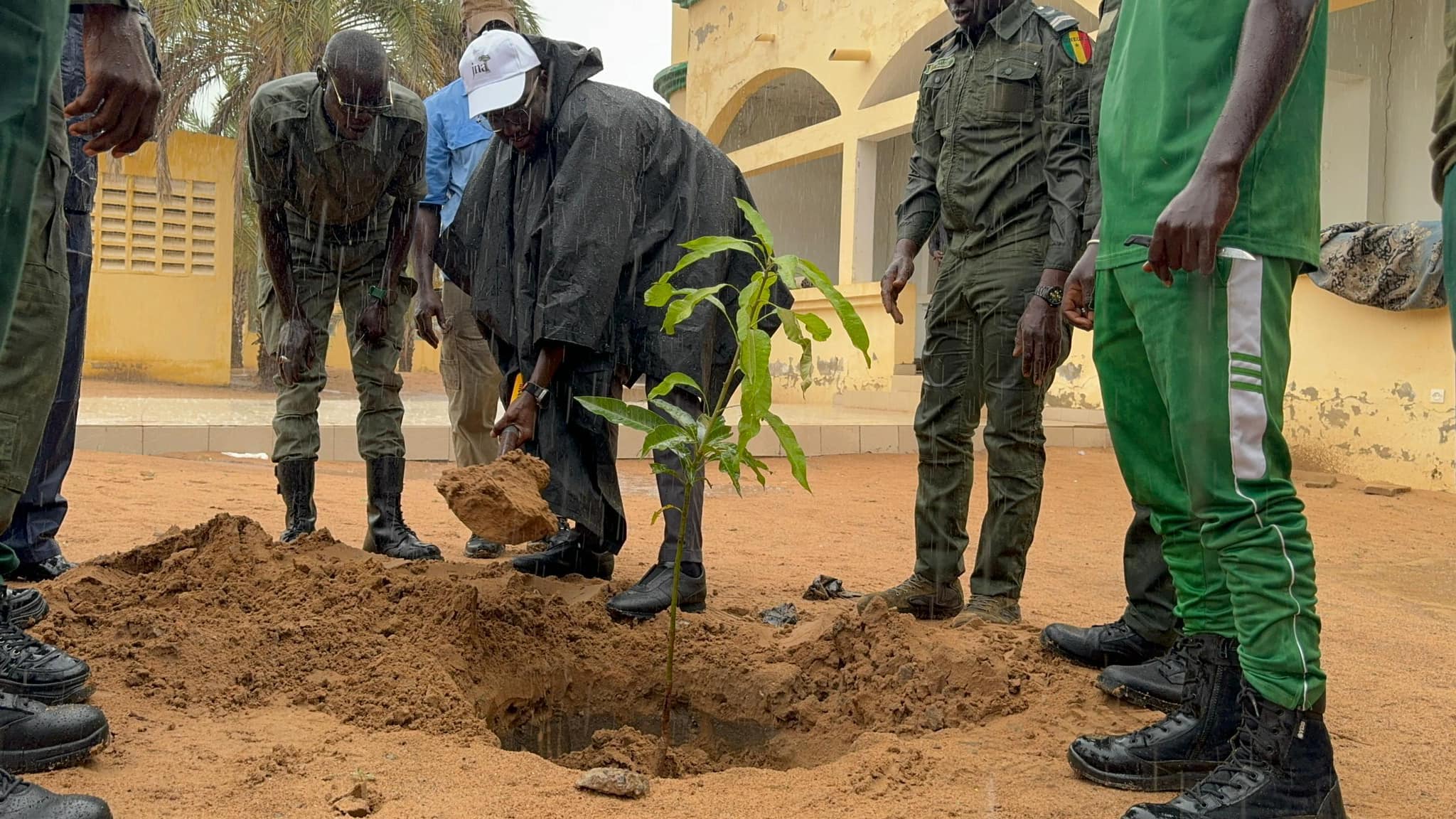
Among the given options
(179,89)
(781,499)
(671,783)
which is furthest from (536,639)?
(179,89)

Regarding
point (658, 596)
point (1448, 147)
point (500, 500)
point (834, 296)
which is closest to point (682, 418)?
point (834, 296)

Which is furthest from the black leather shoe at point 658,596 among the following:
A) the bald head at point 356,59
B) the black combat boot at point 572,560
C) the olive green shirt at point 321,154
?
the bald head at point 356,59

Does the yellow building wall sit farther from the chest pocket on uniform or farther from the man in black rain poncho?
the chest pocket on uniform

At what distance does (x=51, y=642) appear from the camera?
2598 mm

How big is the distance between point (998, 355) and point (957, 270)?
300 millimetres

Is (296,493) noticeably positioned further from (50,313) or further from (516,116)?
(50,313)

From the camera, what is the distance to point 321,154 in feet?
13.1

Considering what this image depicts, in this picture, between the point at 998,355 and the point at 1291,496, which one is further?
the point at 998,355

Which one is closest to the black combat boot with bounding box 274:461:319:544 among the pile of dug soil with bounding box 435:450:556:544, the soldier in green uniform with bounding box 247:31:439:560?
the soldier in green uniform with bounding box 247:31:439:560

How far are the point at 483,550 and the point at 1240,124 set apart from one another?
3249 millimetres

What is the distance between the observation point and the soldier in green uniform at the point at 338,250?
13.1ft

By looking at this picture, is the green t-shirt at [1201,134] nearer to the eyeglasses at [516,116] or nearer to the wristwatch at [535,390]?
the wristwatch at [535,390]

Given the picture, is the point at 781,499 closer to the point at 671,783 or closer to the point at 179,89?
the point at 671,783

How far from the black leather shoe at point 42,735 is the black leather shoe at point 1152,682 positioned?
210cm
